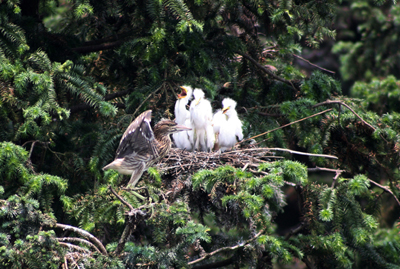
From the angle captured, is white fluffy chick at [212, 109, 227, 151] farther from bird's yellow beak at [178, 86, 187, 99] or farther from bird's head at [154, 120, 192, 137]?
bird's head at [154, 120, 192, 137]

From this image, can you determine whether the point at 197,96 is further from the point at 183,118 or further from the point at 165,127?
the point at 165,127

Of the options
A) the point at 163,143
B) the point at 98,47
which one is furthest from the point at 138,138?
the point at 98,47

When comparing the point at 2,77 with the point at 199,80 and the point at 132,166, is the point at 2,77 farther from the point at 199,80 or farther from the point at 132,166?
the point at 199,80

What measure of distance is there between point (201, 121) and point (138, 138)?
117 centimetres

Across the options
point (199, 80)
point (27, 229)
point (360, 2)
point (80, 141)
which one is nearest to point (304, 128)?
point (199, 80)

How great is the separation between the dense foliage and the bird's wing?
25cm

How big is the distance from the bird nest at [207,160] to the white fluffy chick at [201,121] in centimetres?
54

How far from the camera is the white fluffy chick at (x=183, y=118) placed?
509 centimetres

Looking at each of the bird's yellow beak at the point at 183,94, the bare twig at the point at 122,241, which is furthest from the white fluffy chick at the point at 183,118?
the bare twig at the point at 122,241

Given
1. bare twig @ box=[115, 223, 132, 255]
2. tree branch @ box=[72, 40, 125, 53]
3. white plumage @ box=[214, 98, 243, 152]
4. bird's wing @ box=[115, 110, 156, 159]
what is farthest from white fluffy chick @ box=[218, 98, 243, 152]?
bare twig @ box=[115, 223, 132, 255]

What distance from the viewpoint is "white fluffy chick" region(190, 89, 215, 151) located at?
5.15 meters

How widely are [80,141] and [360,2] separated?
611 centimetres

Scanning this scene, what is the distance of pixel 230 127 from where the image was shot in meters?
5.27

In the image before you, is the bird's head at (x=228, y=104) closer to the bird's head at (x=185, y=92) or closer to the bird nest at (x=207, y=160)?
the bird's head at (x=185, y=92)
